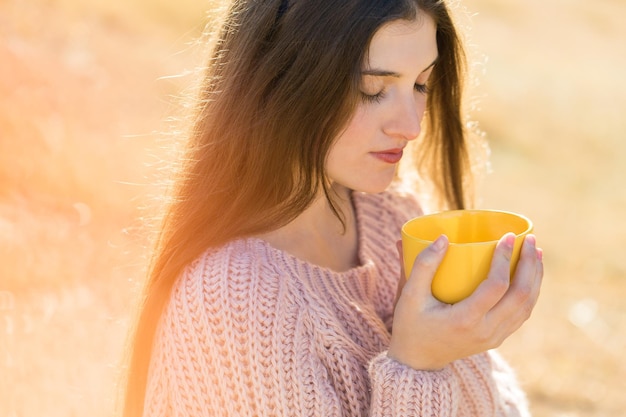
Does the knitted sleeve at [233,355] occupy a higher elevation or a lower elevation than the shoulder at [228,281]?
lower

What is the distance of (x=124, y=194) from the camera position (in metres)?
3.90

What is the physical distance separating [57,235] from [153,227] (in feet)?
4.75

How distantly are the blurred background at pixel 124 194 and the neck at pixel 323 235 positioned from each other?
39cm

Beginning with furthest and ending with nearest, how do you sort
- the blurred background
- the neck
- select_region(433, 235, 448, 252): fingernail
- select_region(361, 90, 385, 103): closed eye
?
the blurred background → the neck → select_region(361, 90, 385, 103): closed eye → select_region(433, 235, 448, 252): fingernail

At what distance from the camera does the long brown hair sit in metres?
1.68

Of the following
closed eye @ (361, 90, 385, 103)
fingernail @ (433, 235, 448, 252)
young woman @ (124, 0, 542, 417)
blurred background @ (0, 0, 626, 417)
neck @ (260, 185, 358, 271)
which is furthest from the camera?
blurred background @ (0, 0, 626, 417)

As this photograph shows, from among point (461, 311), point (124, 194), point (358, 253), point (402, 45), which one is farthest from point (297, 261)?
point (124, 194)

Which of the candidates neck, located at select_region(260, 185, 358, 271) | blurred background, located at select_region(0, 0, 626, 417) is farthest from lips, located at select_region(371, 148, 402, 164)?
blurred background, located at select_region(0, 0, 626, 417)

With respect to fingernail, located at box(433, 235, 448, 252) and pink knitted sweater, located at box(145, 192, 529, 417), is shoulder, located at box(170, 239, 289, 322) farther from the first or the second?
fingernail, located at box(433, 235, 448, 252)

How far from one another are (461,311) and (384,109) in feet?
1.56

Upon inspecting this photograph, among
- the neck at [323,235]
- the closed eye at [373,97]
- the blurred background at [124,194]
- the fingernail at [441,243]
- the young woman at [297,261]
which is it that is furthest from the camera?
the blurred background at [124,194]

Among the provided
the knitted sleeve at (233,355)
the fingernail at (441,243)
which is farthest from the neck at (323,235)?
the fingernail at (441,243)

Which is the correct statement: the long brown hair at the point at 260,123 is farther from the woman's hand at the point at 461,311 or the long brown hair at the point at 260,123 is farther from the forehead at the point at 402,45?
the woman's hand at the point at 461,311

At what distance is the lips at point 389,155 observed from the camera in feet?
5.97
